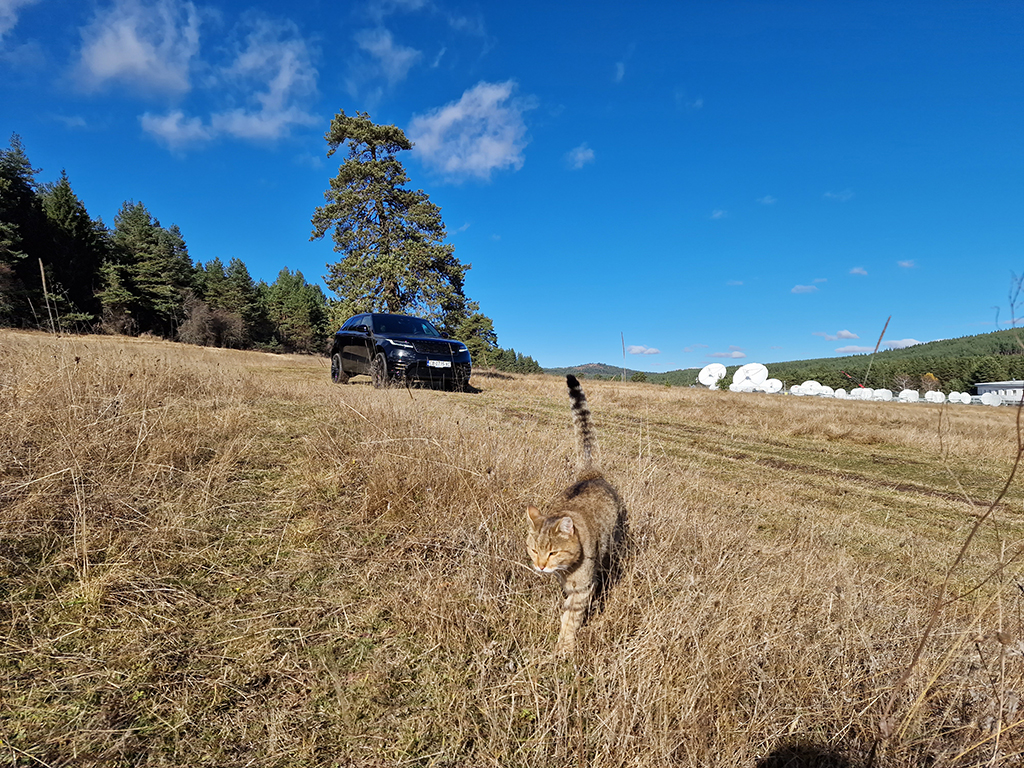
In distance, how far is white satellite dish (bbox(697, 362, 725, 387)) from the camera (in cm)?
4003

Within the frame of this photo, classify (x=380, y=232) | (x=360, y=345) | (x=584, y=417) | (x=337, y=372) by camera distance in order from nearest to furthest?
(x=584, y=417), (x=360, y=345), (x=337, y=372), (x=380, y=232)

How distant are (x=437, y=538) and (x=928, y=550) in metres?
5.64

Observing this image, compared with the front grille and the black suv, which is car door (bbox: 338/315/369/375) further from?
the front grille

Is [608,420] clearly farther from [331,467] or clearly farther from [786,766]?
[786,766]

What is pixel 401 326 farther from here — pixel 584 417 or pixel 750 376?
pixel 750 376

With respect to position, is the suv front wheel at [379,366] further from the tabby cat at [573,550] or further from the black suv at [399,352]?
the tabby cat at [573,550]

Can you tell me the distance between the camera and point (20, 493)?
2863 mm

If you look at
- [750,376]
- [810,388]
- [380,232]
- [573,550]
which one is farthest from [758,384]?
[573,550]

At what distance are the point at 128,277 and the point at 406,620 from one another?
62613mm

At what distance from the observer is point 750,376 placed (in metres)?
41.2

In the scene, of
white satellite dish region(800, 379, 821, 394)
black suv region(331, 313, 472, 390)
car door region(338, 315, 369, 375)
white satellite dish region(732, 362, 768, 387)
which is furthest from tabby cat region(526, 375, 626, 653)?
white satellite dish region(800, 379, 821, 394)

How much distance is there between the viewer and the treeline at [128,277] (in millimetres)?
35688

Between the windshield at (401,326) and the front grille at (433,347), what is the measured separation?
0.74 meters

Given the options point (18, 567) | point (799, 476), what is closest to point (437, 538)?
point (18, 567)
